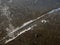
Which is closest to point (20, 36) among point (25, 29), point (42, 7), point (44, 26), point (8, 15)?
point (25, 29)

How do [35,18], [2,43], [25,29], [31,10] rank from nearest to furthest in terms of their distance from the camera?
[2,43]
[25,29]
[35,18]
[31,10]

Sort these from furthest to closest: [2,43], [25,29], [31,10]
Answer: [31,10]
[25,29]
[2,43]

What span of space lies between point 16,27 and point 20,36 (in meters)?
0.29

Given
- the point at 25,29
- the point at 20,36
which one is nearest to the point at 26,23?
the point at 25,29

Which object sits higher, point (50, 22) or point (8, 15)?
point (8, 15)

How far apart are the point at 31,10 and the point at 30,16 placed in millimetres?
236

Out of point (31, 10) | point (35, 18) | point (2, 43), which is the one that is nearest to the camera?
point (2, 43)

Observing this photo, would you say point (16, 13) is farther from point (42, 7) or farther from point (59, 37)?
point (59, 37)

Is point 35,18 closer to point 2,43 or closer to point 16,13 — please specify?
point 16,13

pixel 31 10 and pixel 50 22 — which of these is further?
pixel 31 10

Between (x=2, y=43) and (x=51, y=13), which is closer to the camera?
(x=2, y=43)

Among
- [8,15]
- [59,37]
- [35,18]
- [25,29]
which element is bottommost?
[59,37]

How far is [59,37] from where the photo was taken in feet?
9.03

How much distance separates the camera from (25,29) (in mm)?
2955
